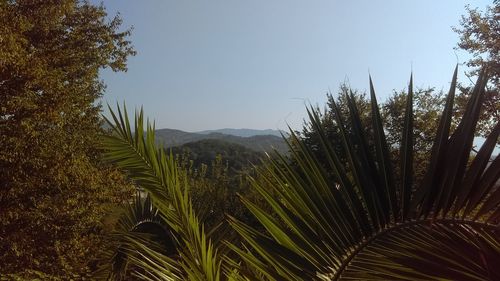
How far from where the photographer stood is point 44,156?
7887 mm

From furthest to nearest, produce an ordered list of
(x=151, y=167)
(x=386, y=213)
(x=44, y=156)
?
(x=44, y=156), (x=151, y=167), (x=386, y=213)

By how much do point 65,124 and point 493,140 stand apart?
939 cm

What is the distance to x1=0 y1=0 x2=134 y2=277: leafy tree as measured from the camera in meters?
7.73

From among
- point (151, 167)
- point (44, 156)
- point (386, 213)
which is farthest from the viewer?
point (44, 156)

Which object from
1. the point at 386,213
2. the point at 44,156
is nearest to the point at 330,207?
the point at 386,213

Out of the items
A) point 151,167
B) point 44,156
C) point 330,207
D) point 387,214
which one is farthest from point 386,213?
point 44,156

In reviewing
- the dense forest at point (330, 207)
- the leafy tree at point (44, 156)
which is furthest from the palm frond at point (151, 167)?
the leafy tree at point (44, 156)

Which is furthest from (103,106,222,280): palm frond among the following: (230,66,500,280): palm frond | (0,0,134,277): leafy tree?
(0,0,134,277): leafy tree

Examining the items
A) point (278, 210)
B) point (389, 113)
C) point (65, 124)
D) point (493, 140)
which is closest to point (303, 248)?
point (278, 210)

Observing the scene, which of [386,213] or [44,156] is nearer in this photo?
[386,213]

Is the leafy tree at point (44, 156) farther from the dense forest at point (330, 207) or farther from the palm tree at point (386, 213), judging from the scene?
the palm tree at point (386, 213)

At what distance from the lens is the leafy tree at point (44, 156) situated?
773cm

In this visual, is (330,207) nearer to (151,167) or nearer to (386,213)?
(386,213)

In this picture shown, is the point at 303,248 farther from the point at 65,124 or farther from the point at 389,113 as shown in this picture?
the point at 389,113
